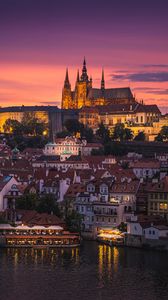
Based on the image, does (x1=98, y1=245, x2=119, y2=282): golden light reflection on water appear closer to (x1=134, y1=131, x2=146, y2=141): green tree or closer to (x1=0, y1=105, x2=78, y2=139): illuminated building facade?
(x1=134, y1=131, x2=146, y2=141): green tree

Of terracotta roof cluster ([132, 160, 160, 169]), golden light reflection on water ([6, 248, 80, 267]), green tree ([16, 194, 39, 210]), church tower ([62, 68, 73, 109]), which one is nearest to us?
golden light reflection on water ([6, 248, 80, 267])

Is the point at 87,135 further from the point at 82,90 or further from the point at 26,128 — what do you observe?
the point at 82,90

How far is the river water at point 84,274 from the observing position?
4038cm

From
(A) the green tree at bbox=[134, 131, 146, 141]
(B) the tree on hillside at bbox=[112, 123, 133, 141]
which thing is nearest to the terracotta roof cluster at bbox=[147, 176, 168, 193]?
(B) the tree on hillside at bbox=[112, 123, 133, 141]

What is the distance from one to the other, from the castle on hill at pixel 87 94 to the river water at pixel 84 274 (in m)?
126

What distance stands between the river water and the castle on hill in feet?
412

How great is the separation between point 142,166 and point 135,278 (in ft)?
144

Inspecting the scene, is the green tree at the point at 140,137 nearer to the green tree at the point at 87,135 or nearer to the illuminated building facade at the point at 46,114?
the green tree at the point at 87,135

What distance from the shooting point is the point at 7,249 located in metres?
51.6

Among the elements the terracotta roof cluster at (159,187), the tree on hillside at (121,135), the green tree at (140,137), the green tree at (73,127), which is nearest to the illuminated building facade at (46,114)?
the green tree at (73,127)

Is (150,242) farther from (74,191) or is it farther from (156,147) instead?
(156,147)

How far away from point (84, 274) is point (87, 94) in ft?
469

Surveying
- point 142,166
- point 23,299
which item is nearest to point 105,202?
point 23,299

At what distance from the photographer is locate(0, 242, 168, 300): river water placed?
40375 millimetres
